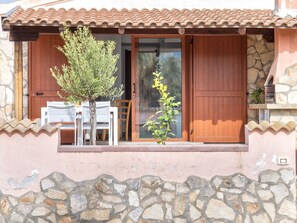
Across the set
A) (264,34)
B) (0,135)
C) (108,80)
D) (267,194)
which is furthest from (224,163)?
(264,34)

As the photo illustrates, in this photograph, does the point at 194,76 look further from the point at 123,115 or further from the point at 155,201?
the point at 155,201

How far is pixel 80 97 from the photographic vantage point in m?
6.81

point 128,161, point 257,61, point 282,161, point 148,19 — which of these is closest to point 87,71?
point 128,161

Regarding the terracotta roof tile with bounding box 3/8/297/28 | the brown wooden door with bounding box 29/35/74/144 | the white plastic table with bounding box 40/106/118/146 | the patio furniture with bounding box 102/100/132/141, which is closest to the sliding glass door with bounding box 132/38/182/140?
the patio furniture with bounding box 102/100/132/141

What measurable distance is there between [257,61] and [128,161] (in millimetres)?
5421

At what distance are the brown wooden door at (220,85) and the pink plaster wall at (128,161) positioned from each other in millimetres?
3970

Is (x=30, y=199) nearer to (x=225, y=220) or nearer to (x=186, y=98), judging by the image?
(x=225, y=220)

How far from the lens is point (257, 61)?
1009cm

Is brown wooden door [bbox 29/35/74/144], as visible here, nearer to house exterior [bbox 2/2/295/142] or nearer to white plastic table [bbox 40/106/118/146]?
house exterior [bbox 2/2/295/142]

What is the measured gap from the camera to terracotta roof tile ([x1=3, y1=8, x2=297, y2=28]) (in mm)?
8109

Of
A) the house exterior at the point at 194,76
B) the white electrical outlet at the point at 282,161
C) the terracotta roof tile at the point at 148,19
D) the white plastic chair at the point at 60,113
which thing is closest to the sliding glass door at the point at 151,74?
the house exterior at the point at 194,76

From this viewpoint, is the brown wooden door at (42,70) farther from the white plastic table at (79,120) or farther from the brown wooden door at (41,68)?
the white plastic table at (79,120)

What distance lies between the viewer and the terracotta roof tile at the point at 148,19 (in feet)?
26.6

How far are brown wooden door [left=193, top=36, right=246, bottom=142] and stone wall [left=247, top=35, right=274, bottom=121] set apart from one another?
15 cm
